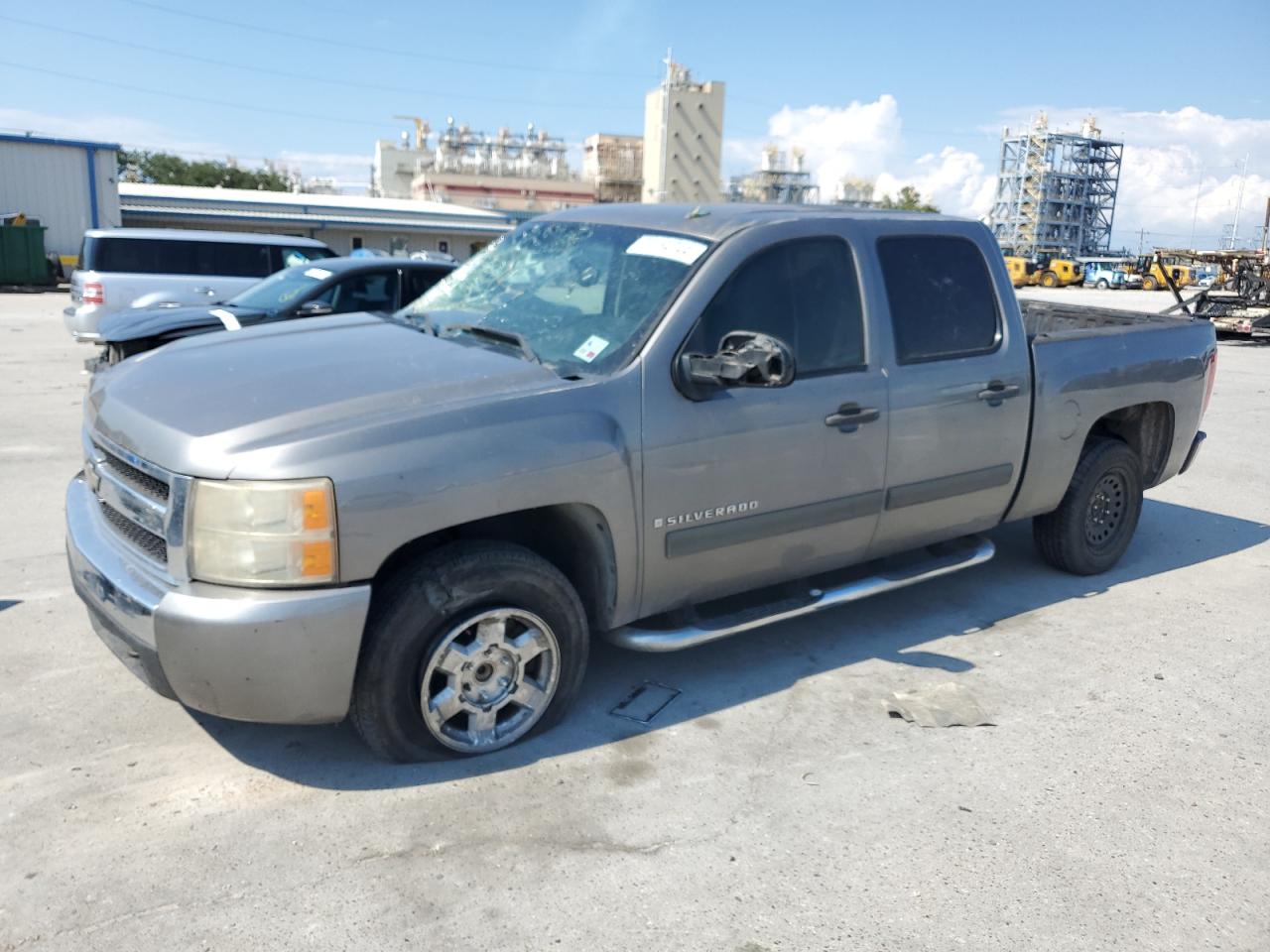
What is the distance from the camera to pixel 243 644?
9.55 ft

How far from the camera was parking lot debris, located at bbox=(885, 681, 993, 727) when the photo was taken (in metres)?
3.94

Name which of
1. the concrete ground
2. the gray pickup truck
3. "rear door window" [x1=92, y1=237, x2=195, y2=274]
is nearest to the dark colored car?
the concrete ground

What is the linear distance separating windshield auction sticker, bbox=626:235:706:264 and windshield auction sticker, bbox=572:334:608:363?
0.48m

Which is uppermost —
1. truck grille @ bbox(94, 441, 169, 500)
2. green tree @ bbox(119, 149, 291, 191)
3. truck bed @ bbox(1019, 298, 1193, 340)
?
green tree @ bbox(119, 149, 291, 191)

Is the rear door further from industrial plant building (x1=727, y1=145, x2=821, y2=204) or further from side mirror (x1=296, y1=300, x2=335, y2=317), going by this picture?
industrial plant building (x1=727, y1=145, x2=821, y2=204)

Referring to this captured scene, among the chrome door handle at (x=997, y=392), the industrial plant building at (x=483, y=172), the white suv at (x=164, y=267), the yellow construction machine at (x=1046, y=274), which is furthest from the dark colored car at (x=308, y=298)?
the industrial plant building at (x=483, y=172)

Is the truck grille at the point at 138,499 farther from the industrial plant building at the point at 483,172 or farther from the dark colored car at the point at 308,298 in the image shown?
the industrial plant building at the point at 483,172

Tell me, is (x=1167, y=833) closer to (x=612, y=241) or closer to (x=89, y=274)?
(x=612, y=241)

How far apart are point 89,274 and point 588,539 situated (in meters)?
12.2

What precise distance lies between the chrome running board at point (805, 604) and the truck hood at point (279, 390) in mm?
1021

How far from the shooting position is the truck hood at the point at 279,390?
2990 millimetres

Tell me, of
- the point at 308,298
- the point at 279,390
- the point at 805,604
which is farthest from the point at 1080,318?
the point at 308,298

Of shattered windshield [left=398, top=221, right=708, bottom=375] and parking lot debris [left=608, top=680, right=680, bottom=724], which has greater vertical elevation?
shattered windshield [left=398, top=221, right=708, bottom=375]

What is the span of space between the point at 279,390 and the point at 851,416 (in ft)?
7.20
